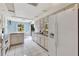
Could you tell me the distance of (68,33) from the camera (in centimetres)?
214

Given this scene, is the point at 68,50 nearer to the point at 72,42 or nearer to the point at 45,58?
the point at 72,42

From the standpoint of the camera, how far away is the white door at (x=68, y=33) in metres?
1.98

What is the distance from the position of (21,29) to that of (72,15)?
9.94m

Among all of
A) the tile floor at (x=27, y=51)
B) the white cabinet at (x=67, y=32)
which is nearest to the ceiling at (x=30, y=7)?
the white cabinet at (x=67, y=32)

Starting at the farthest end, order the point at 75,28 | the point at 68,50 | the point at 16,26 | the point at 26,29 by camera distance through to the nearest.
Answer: the point at 26,29 < the point at 16,26 < the point at 68,50 < the point at 75,28

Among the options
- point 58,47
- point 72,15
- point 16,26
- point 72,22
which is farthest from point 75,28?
point 16,26

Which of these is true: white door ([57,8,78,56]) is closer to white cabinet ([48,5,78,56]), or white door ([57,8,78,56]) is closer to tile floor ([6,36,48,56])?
white cabinet ([48,5,78,56])

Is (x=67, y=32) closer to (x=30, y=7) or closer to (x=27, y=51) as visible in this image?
(x=30, y=7)

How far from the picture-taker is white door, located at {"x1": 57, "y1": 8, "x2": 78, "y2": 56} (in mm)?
1980

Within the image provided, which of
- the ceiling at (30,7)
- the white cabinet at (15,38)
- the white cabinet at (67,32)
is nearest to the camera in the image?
the white cabinet at (67,32)

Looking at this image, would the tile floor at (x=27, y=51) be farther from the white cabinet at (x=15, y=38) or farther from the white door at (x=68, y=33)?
the white door at (x=68, y=33)

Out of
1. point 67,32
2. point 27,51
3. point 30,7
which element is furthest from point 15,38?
point 67,32

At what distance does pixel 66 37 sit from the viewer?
2219 mm

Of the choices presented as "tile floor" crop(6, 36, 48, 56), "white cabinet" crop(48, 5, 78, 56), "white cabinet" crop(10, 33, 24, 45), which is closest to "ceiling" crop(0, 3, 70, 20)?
"white cabinet" crop(48, 5, 78, 56)
